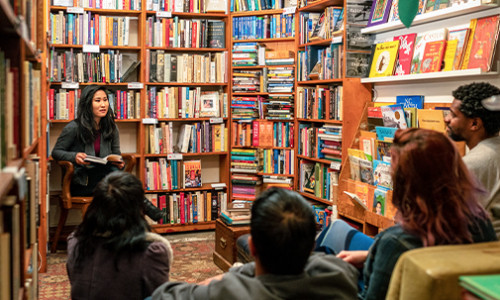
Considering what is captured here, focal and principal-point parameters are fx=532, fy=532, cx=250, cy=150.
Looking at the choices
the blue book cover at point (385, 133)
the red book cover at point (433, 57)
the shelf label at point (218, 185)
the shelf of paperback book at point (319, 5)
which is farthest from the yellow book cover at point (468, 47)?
the shelf label at point (218, 185)

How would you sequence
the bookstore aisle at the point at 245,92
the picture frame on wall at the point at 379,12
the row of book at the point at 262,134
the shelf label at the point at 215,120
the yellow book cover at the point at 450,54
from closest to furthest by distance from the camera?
the yellow book cover at the point at 450,54, the bookstore aisle at the point at 245,92, the picture frame on wall at the point at 379,12, the row of book at the point at 262,134, the shelf label at the point at 215,120

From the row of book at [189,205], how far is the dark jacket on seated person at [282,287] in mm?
3700

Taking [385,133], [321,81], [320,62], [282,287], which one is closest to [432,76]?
[385,133]

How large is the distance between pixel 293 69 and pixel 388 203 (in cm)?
202

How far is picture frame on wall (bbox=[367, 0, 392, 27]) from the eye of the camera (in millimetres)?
3869

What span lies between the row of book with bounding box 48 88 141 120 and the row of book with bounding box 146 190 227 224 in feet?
2.66

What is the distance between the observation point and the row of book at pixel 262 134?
5.13 meters

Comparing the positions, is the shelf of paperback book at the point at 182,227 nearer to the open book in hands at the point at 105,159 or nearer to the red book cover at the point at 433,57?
the open book in hands at the point at 105,159

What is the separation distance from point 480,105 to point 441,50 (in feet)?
2.86

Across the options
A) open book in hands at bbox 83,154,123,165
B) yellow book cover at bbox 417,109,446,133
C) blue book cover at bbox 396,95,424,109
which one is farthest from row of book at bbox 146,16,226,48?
yellow book cover at bbox 417,109,446,133

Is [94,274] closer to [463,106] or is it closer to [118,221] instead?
[118,221]

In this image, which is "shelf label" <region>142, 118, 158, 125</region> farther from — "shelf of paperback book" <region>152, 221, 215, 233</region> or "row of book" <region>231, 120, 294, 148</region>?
"shelf of paperback book" <region>152, 221, 215, 233</region>

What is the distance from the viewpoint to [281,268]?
54.0 inches

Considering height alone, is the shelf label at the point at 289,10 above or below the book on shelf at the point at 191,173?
above
